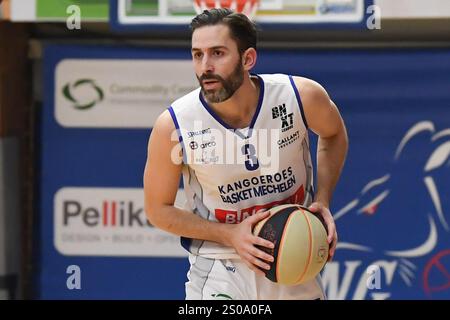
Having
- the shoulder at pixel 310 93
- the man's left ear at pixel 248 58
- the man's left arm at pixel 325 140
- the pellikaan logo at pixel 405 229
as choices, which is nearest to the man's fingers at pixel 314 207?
the man's left arm at pixel 325 140

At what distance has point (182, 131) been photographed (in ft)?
17.1

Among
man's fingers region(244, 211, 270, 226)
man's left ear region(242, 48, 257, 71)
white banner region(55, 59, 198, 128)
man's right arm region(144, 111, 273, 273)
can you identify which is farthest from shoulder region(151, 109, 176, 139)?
white banner region(55, 59, 198, 128)

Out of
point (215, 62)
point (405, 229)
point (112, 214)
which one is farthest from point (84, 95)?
point (215, 62)

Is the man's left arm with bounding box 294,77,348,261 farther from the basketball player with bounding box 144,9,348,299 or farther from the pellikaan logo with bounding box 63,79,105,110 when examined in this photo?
the pellikaan logo with bounding box 63,79,105,110

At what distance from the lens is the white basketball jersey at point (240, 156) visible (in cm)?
521

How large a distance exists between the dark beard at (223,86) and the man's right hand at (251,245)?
0.58 metres

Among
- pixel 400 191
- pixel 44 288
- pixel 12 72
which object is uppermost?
pixel 12 72

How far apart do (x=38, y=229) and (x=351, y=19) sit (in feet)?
9.21

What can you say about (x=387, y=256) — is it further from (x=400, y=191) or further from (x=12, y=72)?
(x=12, y=72)

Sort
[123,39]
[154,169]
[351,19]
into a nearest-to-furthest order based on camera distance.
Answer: [154,169] → [351,19] → [123,39]

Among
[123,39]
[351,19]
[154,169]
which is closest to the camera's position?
[154,169]

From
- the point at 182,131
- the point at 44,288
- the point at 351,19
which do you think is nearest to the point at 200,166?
the point at 182,131

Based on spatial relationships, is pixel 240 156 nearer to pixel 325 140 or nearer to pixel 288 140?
pixel 288 140

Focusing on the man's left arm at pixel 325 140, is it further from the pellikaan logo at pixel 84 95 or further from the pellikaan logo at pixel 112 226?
the pellikaan logo at pixel 84 95
